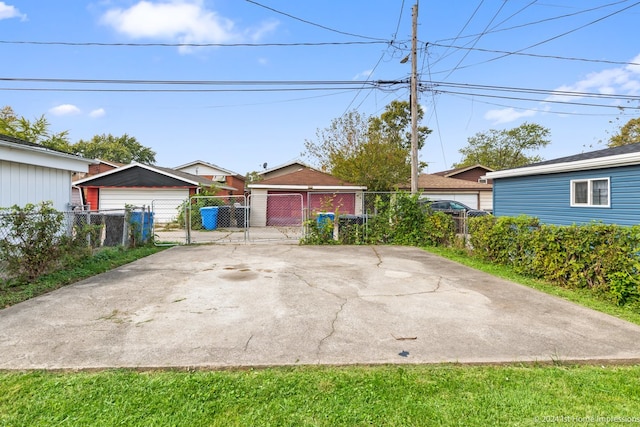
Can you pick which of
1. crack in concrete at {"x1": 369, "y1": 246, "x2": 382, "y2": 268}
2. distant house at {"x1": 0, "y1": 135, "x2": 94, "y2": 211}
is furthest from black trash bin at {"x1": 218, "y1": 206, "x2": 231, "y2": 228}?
crack in concrete at {"x1": 369, "y1": 246, "x2": 382, "y2": 268}

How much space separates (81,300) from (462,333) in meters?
4.87

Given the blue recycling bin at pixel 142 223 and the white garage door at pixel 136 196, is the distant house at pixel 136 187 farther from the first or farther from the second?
the blue recycling bin at pixel 142 223

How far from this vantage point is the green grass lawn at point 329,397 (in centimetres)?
201

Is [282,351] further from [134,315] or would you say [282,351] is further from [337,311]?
[134,315]

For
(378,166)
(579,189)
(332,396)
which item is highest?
(378,166)

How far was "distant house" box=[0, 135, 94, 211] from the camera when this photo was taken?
234 inches

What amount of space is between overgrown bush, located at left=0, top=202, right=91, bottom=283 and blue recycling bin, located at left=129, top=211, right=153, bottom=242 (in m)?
3.38

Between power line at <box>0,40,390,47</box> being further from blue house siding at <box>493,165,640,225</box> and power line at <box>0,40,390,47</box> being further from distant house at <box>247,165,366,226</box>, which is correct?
distant house at <box>247,165,366,226</box>

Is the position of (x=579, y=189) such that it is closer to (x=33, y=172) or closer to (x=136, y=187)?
(x=33, y=172)

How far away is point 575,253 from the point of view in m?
5.31

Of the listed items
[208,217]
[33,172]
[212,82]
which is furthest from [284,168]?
[33,172]

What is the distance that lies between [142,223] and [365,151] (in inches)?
504

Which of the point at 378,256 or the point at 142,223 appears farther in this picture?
the point at 142,223

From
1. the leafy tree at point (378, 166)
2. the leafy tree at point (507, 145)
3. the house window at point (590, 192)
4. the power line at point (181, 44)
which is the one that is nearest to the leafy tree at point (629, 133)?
the leafy tree at point (507, 145)
